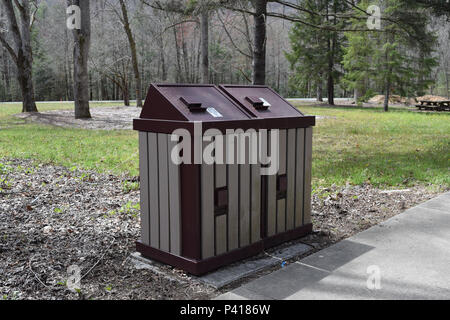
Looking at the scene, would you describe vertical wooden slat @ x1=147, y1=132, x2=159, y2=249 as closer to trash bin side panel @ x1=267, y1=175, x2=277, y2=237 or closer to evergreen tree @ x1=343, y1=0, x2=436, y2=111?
trash bin side panel @ x1=267, y1=175, x2=277, y2=237

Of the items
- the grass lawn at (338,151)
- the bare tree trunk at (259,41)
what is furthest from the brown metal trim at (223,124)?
the bare tree trunk at (259,41)

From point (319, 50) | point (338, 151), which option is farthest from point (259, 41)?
point (319, 50)

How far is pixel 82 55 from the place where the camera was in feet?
53.9

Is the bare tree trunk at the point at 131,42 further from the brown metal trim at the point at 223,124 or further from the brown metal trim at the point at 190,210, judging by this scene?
the brown metal trim at the point at 190,210

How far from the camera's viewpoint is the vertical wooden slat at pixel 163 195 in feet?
11.4

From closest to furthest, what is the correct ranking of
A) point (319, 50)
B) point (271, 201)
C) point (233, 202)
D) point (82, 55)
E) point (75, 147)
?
point (233, 202) < point (271, 201) < point (75, 147) < point (82, 55) < point (319, 50)

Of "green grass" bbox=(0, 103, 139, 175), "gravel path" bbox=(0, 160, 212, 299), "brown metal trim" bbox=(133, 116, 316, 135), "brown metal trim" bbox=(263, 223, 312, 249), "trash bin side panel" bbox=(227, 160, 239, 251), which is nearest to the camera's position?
"gravel path" bbox=(0, 160, 212, 299)

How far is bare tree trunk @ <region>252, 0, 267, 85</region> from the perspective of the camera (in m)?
8.34

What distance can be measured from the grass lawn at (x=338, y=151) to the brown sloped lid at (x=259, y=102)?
9.12 ft

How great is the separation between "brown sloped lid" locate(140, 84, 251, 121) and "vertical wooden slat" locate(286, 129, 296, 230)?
52cm

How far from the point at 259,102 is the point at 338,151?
21.9 ft

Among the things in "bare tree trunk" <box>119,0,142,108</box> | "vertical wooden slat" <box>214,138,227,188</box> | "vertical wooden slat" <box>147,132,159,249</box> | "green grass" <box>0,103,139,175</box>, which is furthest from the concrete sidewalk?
"bare tree trunk" <box>119,0,142,108</box>

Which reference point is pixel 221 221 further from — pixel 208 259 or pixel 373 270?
pixel 373 270

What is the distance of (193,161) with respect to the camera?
329 cm
